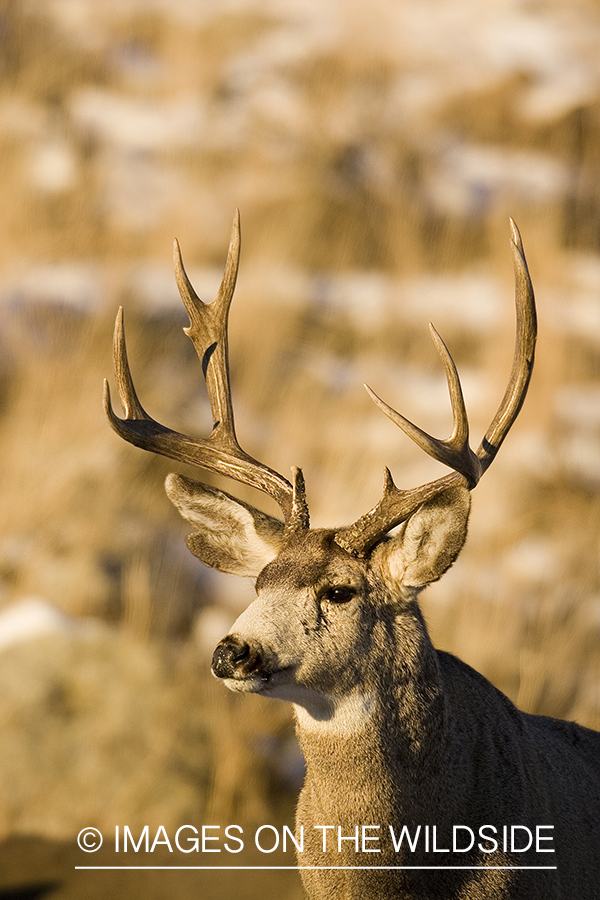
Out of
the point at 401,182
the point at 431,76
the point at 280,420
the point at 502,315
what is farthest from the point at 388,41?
the point at 280,420

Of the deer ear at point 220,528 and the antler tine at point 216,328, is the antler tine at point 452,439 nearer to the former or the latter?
the deer ear at point 220,528

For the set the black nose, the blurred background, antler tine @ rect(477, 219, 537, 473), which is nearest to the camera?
the black nose

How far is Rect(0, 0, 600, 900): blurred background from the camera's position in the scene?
6.54 metres

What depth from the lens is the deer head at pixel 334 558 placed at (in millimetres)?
2820

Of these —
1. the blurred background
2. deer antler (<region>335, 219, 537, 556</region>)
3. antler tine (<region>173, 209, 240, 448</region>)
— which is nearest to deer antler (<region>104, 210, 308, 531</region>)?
antler tine (<region>173, 209, 240, 448</region>)

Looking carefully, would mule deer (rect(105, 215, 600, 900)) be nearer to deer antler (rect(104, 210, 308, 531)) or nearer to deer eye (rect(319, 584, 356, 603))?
deer eye (rect(319, 584, 356, 603))

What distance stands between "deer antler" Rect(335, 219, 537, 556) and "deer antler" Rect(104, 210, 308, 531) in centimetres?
23

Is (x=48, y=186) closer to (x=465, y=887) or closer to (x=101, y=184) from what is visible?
(x=101, y=184)

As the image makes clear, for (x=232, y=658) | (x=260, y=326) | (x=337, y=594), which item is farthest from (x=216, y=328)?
(x=260, y=326)

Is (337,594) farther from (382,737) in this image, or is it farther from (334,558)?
(382,737)

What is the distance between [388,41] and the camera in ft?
29.2

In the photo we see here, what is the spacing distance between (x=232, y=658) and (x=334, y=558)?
19.2 inches

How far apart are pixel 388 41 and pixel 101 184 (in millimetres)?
2805

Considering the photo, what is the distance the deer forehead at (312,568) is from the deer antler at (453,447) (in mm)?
45
